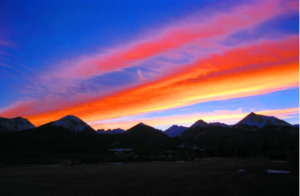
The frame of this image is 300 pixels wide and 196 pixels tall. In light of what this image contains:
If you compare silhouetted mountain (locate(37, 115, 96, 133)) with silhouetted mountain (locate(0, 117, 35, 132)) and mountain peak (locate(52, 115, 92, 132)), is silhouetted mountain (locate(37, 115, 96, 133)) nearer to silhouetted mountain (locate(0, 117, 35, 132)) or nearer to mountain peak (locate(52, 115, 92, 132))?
mountain peak (locate(52, 115, 92, 132))

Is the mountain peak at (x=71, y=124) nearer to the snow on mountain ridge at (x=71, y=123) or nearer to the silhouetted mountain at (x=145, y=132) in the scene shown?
the snow on mountain ridge at (x=71, y=123)

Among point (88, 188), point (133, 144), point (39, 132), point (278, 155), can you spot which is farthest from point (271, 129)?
point (88, 188)

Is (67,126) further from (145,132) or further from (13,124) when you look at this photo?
(13,124)

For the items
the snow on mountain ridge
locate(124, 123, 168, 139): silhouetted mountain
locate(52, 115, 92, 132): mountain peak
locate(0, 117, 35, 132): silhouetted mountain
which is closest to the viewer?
locate(124, 123, 168, 139): silhouetted mountain

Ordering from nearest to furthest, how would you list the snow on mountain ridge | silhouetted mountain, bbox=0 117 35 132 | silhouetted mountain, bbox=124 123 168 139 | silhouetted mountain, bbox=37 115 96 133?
1. silhouetted mountain, bbox=37 115 96 133
2. silhouetted mountain, bbox=124 123 168 139
3. the snow on mountain ridge
4. silhouetted mountain, bbox=0 117 35 132

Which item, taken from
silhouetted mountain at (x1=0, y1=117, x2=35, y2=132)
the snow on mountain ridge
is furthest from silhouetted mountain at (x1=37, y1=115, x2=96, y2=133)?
silhouetted mountain at (x1=0, y1=117, x2=35, y2=132)

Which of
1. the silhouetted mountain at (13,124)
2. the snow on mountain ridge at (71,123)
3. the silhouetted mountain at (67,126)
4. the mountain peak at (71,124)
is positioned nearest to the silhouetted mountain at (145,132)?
the silhouetted mountain at (67,126)

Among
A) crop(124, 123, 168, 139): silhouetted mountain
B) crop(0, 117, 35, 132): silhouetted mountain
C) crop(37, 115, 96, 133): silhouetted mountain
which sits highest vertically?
crop(0, 117, 35, 132): silhouetted mountain

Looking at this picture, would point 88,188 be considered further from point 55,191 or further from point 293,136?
point 293,136

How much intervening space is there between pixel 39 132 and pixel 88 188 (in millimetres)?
104607

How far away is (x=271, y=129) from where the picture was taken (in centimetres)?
12850

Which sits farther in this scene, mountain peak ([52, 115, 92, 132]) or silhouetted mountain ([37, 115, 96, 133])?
mountain peak ([52, 115, 92, 132])

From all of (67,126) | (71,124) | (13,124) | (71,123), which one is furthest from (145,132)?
(13,124)

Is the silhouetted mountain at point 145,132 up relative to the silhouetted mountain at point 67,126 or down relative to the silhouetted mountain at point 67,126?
down
